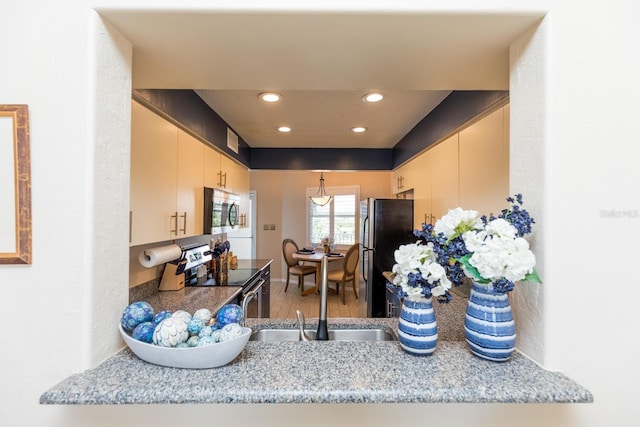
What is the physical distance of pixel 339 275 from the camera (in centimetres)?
488

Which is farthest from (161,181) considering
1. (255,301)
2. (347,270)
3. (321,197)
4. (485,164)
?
(321,197)

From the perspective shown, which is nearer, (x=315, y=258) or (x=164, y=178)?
(x=164, y=178)

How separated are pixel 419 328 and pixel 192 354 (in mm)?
662

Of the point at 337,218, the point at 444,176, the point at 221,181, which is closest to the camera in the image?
the point at 444,176

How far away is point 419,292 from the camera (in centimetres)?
88

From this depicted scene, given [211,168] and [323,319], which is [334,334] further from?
[211,168]

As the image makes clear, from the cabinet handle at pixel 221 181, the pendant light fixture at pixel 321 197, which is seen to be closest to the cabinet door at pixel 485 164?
the cabinet handle at pixel 221 181

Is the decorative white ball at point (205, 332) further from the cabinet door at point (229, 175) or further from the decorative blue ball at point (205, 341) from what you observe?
the cabinet door at point (229, 175)

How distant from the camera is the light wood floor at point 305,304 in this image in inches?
172

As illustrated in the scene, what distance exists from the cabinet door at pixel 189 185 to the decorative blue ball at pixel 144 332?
4.09ft

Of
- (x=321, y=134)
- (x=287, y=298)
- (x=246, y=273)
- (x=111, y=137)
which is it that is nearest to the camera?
(x=111, y=137)

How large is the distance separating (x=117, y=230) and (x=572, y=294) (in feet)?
4.55

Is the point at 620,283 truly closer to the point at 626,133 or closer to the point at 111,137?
the point at 626,133

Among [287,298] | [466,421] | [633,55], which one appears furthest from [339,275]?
[633,55]
